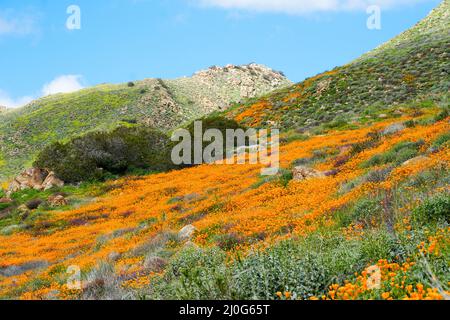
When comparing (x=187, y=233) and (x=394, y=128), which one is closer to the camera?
(x=187, y=233)

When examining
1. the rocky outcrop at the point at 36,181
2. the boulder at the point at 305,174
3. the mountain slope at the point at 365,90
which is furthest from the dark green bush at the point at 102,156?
the boulder at the point at 305,174

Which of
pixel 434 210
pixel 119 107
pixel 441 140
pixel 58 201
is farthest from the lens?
pixel 119 107

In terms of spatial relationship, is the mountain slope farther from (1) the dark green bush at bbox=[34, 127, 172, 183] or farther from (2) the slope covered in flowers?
(1) the dark green bush at bbox=[34, 127, 172, 183]

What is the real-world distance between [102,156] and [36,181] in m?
4.89

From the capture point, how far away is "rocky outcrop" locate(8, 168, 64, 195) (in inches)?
1081

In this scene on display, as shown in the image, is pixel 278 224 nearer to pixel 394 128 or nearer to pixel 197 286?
pixel 197 286

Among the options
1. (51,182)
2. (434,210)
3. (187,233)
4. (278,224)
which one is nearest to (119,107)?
(51,182)

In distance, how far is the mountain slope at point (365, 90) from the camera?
3128 cm

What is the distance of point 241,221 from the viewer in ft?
36.1

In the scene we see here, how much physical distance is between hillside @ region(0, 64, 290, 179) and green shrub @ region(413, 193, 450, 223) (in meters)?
44.9

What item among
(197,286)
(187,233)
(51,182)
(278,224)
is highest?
(197,286)

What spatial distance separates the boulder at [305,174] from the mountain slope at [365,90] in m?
14.5

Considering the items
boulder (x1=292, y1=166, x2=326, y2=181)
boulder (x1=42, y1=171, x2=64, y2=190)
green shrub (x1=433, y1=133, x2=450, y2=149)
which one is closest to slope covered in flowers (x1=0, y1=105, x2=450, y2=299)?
green shrub (x1=433, y1=133, x2=450, y2=149)
